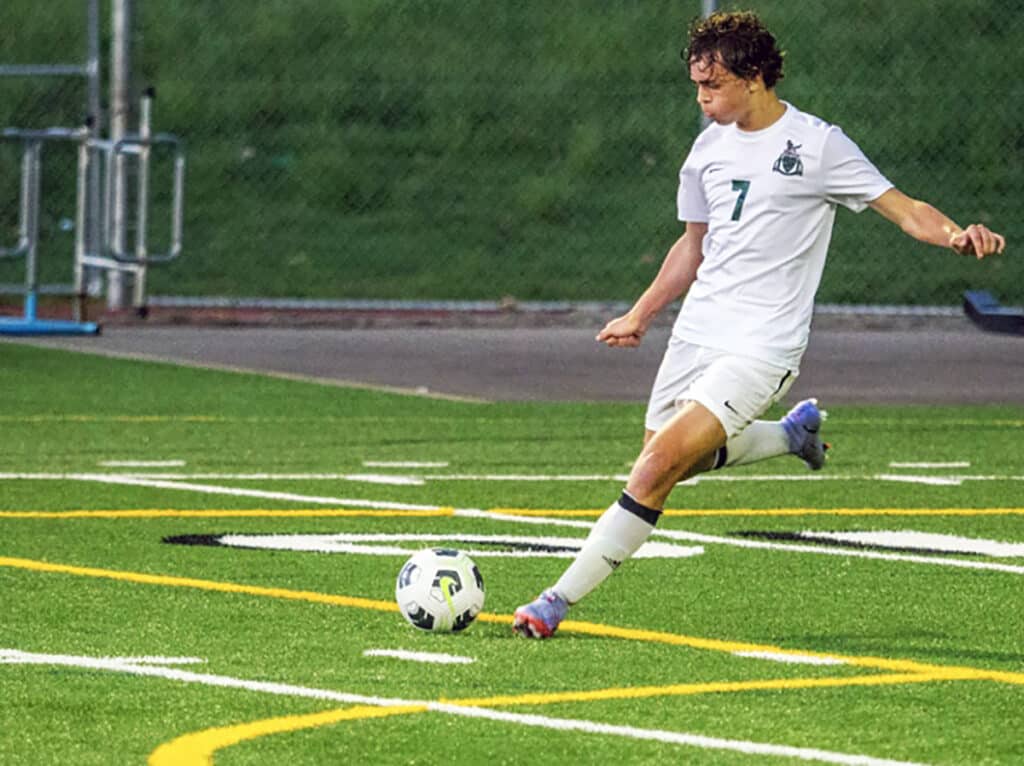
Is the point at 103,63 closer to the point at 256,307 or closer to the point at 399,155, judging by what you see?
the point at 399,155

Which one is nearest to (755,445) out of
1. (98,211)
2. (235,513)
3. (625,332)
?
(625,332)

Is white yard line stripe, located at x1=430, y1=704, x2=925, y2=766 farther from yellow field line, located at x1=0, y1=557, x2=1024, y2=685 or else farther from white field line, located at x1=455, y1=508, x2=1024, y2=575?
white field line, located at x1=455, y1=508, x2=1024, y2=575

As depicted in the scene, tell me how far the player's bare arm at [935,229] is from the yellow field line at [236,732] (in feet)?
7.29

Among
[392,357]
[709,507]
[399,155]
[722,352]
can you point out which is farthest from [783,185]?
[399,155]

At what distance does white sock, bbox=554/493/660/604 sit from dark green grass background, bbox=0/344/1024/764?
0.59ft

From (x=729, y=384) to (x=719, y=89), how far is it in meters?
0.92

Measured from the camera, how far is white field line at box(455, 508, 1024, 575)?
995cm

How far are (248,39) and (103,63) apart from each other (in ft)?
Result: 9.48

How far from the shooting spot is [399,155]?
111ft

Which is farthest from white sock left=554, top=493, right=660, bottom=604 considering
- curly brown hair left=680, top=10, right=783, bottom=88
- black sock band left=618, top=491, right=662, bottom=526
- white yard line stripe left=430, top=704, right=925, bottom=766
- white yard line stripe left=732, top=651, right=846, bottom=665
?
white yard line stripe left=430, top=704, right=925, bottom=766

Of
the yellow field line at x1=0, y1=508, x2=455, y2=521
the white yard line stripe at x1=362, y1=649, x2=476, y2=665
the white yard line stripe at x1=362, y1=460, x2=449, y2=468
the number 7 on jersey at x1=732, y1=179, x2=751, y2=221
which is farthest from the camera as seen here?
the white yard line stripe at x1=362, y1=460, x2=449, y2=468

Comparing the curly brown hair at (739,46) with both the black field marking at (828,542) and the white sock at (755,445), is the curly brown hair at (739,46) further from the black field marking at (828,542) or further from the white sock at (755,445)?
the black field marking at (828,542)

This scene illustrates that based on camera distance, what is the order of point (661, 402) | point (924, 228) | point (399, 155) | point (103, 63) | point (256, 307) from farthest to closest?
point (103, 63) → point (399, 155) → point (256, 307) → point (661, 402) → point (924, 228)

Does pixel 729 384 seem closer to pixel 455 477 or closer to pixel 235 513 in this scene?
pixel 235 513
